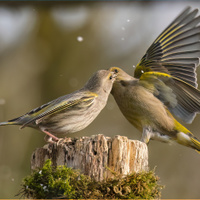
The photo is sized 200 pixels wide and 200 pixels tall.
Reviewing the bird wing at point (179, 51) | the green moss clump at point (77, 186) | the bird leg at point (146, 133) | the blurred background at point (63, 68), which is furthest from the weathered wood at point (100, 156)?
the blurred background at point (63, 68)

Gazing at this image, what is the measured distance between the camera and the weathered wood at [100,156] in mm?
3096

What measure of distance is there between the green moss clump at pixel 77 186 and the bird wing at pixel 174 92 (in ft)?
6.59

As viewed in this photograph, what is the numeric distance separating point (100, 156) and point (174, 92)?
2.23 m

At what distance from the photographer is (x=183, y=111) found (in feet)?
16.8

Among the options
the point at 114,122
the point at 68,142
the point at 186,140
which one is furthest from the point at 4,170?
the point at 68,142

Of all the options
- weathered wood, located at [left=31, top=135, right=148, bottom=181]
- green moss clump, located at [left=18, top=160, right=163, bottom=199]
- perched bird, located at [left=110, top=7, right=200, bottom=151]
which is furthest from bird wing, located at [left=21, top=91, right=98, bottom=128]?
perched bird, located at [left=110, top=7, right=200, bottom=151]

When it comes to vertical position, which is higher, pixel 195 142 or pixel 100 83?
pixel 100 83

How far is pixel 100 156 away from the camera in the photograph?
3113mm

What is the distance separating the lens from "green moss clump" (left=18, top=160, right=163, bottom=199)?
298cm

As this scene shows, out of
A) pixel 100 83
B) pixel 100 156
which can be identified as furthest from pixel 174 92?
pixel 100 156

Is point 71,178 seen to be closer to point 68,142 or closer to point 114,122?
point 68,142

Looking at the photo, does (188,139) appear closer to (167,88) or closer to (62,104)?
(167,88)

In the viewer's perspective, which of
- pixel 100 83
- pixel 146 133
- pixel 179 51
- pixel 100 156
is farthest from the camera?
pixel 179 51

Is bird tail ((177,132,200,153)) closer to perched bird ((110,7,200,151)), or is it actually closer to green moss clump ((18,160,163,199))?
perched bird ((110,7,200,151))
